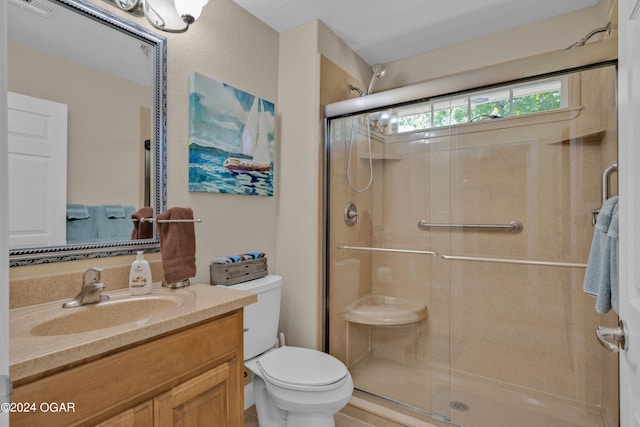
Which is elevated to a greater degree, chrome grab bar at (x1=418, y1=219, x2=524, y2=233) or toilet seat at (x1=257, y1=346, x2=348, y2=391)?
chrome grab bar at (x1=418, y1=219, x2=524, y2=233)

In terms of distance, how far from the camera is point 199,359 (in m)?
1.09

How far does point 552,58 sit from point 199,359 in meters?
2.01

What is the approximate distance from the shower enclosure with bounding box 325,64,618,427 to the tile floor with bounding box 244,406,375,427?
8.7 inches

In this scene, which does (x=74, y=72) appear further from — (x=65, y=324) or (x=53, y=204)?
(x=65, y=324)

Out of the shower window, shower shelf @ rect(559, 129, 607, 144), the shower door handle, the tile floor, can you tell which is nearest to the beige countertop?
the tile floor

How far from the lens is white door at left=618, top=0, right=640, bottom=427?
25.8 inches

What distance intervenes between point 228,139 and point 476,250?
1.74 meters

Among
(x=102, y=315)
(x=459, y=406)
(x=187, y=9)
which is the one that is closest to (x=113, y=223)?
(x=102, y=315)

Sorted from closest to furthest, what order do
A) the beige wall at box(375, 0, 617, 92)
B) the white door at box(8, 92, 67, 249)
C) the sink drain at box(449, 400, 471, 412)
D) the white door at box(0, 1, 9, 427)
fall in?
1. the white door at box(0, 1, 9, 427)
2. the white door at box(8, 92, 67, 249)
3. the sink drain at box(449, 400, 471, 412)
4. the beige wall at box(375, 0, 617, 92)

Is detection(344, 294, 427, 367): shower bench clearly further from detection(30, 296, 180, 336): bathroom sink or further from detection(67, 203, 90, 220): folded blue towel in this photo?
detection(67, 203, 90, 220): folded blue towel

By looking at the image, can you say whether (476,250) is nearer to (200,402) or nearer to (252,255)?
(252,255)

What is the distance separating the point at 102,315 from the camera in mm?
1174

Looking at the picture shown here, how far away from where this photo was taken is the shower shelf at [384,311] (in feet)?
7.54

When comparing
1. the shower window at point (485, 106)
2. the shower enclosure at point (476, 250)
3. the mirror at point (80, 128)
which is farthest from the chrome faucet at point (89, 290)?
the shower window at point (485, 106)
